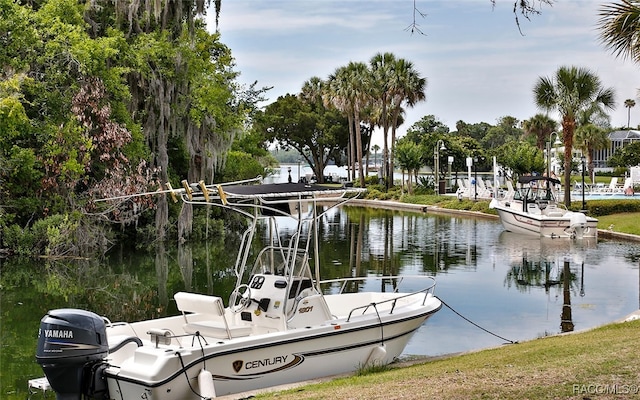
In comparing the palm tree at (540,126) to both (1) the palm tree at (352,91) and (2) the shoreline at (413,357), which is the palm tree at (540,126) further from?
(2) the shoreline at (413,357)

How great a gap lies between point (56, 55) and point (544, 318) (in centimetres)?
1775

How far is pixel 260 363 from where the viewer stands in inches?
427

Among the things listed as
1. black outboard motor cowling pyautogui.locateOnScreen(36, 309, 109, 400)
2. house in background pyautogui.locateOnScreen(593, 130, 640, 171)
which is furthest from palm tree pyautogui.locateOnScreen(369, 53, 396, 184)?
black outboard motor cowling pyautogui.locateOnScreen(36, 309, 109, 400)

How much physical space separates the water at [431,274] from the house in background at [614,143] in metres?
61.0

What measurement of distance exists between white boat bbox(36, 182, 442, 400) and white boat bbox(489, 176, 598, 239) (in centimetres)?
1954

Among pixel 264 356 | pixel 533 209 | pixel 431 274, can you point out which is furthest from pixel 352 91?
pixel 264 356

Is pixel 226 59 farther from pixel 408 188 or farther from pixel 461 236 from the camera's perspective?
pixel 408 188

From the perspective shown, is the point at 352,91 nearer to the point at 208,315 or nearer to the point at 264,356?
the point at 208,315

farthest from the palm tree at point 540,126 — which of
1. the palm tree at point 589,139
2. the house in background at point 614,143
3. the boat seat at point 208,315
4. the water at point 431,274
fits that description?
the boat seat at point 208,315

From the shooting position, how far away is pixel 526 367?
30.1ft

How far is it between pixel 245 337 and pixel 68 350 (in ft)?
8.94

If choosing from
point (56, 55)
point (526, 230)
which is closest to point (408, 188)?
point (526, 230)

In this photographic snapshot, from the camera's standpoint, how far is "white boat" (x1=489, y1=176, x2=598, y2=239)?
3172 centimetres

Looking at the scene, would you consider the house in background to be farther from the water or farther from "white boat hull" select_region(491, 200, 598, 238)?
the water
